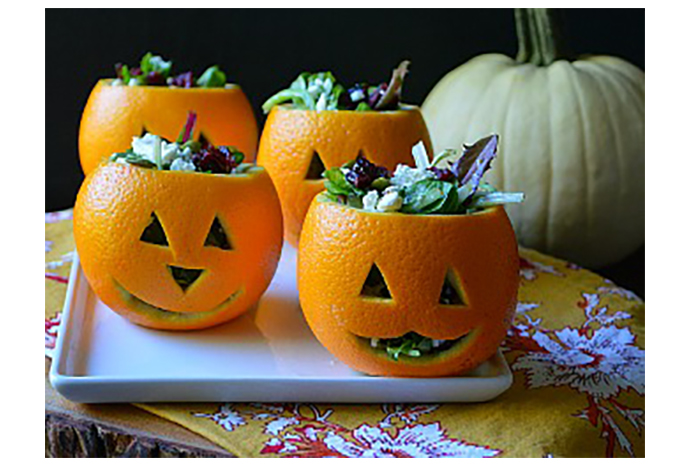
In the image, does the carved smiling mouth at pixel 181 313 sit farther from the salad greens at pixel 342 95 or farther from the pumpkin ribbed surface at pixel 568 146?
the pumpkin ribbed surface at pixel 568 146

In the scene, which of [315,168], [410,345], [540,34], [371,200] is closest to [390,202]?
[371,200]

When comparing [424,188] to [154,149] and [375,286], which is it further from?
[154,149]

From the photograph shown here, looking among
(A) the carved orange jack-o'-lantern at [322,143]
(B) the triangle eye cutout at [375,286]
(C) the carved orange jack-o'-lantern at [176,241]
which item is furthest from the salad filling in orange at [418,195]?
(A) the carved orange jack-o'-lantern at [322,143]

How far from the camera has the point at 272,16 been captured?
1.95m

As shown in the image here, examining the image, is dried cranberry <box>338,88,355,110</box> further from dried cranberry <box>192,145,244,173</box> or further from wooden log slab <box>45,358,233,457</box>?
wooden log slab <box>45,358,233,457</box>

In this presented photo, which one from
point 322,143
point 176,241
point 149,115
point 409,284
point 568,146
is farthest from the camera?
point 568,146

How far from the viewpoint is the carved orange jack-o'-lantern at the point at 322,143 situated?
3.70 feet

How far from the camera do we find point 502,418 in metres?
0.85

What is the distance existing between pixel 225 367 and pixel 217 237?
0.47 ft

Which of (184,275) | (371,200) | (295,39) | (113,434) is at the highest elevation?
(295,39)

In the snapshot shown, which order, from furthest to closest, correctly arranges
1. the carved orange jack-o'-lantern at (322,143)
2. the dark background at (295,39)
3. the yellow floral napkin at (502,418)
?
the dark background at (295,39) → the carved orange jack-o'-lantern at (322,143) → the yellow floral napkin at (502,418)

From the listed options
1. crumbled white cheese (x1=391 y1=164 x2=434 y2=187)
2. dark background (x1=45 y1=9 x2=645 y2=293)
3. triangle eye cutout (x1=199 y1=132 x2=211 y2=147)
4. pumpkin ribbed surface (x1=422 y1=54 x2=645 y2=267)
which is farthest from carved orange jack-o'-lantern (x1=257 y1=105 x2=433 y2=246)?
dark background (x1=45 y1=9 x2=645 y2=293)
